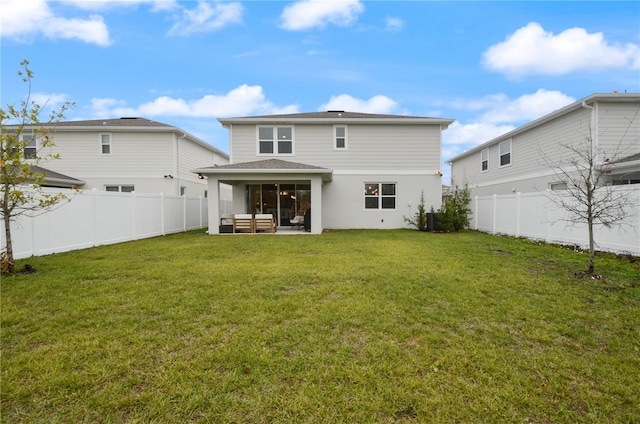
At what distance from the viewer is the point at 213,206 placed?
1265 centimetres

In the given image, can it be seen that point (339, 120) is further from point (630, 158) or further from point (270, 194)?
point (630, 158)

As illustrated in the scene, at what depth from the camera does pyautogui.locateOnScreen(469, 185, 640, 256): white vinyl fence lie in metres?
7.36

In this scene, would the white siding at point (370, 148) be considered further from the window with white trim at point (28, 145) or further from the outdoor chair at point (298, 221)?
the window with white trim at point (28, 145)

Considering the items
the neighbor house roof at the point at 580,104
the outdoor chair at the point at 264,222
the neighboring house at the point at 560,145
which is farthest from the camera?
the outdoor chair at the point at 264,222

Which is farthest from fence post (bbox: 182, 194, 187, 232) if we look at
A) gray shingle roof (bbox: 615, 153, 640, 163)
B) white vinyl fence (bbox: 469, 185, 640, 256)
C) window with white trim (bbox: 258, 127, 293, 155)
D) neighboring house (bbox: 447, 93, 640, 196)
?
gray shingle roof (bbox: 615, 153, 640, 163)

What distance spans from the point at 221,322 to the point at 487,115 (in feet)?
96.5

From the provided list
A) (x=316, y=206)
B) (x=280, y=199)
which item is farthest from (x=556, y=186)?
(x=280, y=199)

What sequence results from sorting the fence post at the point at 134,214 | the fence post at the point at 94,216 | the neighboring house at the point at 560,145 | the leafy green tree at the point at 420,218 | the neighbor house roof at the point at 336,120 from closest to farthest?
the fence post at the point at 94,216 < the fence post at the point at 134,214 < the neighboring house at the point at 560,145 < the leafy green tree at the point at 420,218 < the neighbor house roof at the point at 336,120

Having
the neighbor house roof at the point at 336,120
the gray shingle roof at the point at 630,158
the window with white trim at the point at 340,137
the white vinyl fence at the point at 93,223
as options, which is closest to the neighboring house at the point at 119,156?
the white vinyl fence at the point at 93,223

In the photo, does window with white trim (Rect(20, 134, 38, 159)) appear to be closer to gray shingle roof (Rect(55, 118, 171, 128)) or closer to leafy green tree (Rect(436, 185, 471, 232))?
gray shingle roof (Rect(55, 118, 171, 128))

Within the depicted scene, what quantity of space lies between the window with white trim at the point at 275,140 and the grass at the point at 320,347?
10066mm

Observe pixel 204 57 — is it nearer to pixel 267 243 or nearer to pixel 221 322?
pixel 267 243

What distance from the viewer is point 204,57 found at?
56.3ft

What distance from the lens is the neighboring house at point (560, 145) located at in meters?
10.9
